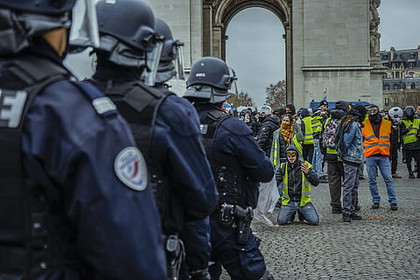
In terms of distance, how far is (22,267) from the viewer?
1.86 metres

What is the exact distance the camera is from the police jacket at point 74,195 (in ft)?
5.96

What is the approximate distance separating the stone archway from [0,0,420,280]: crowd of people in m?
26.5

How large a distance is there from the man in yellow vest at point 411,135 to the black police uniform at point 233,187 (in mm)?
13675

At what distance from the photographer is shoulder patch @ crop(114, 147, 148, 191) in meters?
1.84

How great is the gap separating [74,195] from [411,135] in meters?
16.4

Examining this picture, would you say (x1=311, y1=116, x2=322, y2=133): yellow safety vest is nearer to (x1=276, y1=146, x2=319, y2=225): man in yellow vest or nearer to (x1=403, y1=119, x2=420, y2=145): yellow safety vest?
(x1=403, y1=119, x2=420, y2=145): yellow safety vest

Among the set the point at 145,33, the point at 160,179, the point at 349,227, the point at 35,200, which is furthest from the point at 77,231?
the point at 349,227

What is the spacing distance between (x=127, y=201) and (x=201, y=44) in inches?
1141

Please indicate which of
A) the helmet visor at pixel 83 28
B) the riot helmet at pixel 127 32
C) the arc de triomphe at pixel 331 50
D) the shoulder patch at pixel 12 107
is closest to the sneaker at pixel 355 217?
the riot helmet at pixel 127 32

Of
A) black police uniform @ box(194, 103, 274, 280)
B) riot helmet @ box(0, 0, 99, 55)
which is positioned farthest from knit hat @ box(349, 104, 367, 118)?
riot helmet @ box(0, 0, 99, 55)

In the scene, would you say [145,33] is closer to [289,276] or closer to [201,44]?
[289,276]

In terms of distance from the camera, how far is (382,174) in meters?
11.4

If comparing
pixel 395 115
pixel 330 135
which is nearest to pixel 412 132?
pixel 395 115

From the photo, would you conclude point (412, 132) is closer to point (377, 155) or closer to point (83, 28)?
point (377, 155)
